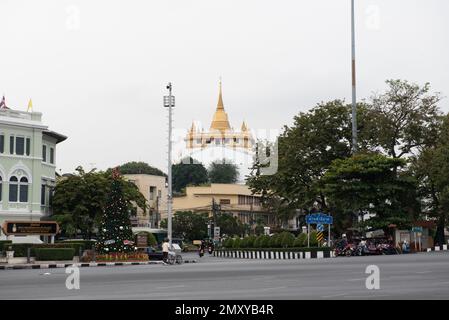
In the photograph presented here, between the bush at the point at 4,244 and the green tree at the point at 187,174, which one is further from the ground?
the green tree at the point at 187,174

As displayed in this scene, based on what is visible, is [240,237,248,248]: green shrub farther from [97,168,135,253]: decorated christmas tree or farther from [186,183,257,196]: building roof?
[186,183,257,196]: building roof

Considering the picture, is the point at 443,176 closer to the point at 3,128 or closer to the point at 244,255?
the point at 244,255

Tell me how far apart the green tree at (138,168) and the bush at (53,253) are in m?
70.5

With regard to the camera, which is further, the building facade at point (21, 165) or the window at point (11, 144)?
the window at point (11, 144)

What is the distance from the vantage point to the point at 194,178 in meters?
128

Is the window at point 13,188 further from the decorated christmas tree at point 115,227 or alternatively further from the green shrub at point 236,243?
the green shrub at point 236,243

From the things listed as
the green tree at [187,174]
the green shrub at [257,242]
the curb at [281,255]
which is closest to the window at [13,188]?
the curb at [281,255]

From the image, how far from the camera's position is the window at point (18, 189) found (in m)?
58.4

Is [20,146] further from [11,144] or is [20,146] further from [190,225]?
[190,225]

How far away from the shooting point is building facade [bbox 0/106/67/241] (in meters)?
57.8

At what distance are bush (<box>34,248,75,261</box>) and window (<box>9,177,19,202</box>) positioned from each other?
13.0 metres

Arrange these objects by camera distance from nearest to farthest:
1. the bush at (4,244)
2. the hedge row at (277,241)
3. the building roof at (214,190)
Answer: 1. the bush at (4,244)
2. the hedge row at (277,241)
3. the building roof at (214,190)
